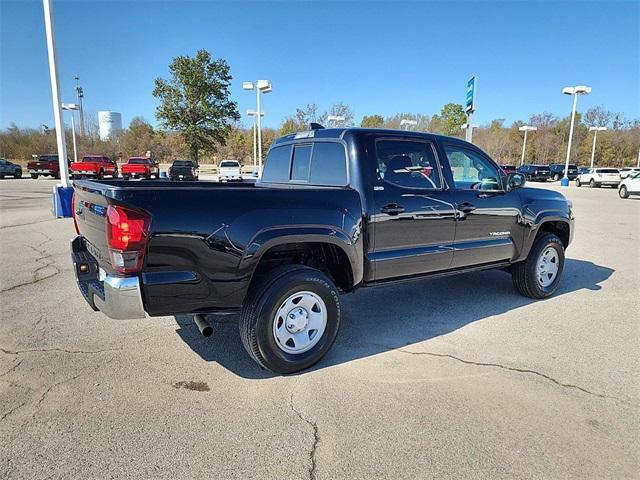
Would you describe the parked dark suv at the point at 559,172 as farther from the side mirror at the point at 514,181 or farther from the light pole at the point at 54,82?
the light pole at the point at 54,82

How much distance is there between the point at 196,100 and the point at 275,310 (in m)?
37.0

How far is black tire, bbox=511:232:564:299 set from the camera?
509cm

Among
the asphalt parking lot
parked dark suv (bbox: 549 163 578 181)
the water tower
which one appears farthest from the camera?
the water tower

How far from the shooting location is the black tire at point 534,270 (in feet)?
16.7

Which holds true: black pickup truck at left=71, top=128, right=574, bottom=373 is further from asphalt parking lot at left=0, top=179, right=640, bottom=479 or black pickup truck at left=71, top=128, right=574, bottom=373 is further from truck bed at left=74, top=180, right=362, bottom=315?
asphalt parking lot at left=0, top=179, right=640, bottom=479

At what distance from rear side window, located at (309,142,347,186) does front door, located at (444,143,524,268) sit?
1.27m

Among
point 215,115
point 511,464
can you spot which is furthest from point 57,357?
point 215,115

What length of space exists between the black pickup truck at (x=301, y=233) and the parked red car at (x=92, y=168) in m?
28.5

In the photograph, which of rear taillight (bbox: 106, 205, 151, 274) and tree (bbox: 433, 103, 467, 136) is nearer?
rear taillight (bbox: 106, 205, 151, 274)

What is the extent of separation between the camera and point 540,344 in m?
3.89

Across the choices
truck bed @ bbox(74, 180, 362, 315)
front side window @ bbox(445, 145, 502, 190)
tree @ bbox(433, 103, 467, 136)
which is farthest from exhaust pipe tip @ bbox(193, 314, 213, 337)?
tree @ bbox(433, 103, 467, 136)

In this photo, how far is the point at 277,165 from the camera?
477cm

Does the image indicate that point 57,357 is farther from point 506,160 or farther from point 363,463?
point 506,160

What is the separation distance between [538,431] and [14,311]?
5.15 meters
